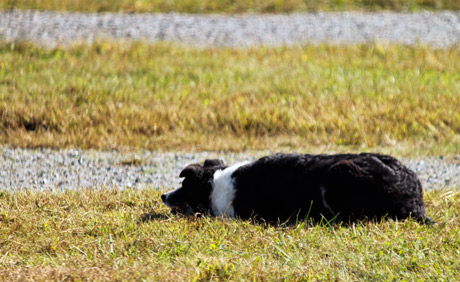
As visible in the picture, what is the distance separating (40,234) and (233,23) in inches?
461

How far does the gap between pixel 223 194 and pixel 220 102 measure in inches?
155

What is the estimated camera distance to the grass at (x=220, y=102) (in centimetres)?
855

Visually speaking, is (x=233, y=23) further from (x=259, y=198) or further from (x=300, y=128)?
(x=259, y=198)

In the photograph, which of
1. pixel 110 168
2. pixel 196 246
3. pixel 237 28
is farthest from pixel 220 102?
pixel 237 28

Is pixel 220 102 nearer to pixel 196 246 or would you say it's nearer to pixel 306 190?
pixel 306 190

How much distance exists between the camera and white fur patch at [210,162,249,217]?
18.5ft

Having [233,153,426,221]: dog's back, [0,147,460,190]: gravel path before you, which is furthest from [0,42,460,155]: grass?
[233,153,426,221]: dog's back

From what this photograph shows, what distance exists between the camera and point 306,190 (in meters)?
5.43

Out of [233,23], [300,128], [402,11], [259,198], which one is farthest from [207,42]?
[259,198]

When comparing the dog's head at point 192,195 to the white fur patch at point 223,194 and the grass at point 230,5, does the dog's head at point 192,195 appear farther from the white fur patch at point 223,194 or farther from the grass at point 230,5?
the grass at point 230,5

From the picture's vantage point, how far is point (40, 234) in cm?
500

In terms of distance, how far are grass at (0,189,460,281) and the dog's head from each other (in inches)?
6.6

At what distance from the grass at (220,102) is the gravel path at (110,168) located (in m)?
0.42

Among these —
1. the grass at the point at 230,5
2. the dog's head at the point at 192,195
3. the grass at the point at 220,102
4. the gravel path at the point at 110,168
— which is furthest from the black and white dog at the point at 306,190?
the grass at the point at 230,5
